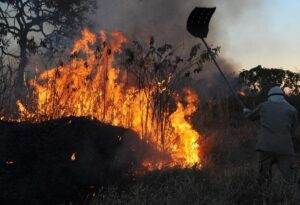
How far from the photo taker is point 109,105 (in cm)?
970

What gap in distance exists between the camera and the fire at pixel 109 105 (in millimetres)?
9125

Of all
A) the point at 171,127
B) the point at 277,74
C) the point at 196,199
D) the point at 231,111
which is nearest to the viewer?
the point at 196,199

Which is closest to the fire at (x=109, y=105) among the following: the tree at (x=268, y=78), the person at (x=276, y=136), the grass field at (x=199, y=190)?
the grass field at (x=199, y=190)

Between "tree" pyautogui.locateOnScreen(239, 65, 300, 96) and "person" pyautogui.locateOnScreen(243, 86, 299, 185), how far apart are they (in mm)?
12631

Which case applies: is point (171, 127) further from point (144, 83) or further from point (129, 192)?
point (129, 192)

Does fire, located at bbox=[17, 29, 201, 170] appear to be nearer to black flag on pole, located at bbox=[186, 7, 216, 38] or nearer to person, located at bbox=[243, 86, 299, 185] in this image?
person, located at bbox=[243, 86, 299, 185]

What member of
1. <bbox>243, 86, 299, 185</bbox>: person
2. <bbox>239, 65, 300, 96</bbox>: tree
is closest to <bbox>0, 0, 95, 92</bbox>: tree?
<bbox>239, 65, 300, 96</bbox>: tree

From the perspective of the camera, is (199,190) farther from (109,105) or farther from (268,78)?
(268,78)

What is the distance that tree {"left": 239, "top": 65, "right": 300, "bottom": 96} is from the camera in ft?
64.5

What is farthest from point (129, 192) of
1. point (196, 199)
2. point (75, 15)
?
point (75, 15)

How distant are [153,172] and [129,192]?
71 centimetres

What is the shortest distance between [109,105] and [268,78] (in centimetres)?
1165

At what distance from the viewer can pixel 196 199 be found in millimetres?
5727

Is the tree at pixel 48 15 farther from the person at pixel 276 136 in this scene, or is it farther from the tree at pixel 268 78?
the person at pixel 276 136
